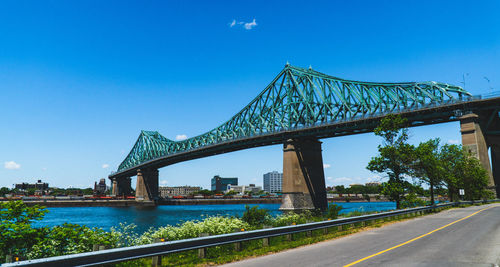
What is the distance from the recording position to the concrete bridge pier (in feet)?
550

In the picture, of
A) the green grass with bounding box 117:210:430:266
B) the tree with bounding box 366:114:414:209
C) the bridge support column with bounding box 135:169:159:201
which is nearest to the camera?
the green grass with bounding box 117:210:430:266

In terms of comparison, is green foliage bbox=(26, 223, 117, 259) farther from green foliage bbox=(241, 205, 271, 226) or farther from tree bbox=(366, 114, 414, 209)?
tree bbox=(366, 114, 414, 209)

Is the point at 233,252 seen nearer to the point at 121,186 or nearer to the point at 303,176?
the point at 303,176

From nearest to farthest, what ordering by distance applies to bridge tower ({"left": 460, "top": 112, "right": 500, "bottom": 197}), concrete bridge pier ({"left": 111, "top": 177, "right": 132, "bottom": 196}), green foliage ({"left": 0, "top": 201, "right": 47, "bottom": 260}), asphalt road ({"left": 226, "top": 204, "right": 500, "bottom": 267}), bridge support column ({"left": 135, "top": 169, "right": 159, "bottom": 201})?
asphalt road ({"left": 226, "top": 204, "right": 500, "bottom": 267})
green foliage ({"left": 0, "top": 201, "right": 47, "bottom": 260})
bridge tower ({"left": 460, "top": 112, "right": 500, "bottom": 197})
bridge support column ({"left": 135, "top": 169, "right": 159, "bottom": 201})
concrete bridge pier ({"left": 111, "top": 177, "right": 132, "bottom": 196})

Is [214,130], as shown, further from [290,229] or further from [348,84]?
[290,229]

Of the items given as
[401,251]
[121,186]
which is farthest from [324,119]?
[121,186]

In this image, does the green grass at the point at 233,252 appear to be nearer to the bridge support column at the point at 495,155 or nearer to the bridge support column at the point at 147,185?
the bridge support column at the point at 495,155

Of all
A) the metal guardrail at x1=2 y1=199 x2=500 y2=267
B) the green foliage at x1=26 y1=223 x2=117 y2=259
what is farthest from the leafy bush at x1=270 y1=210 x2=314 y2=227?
the green foliage at x1=26 y1=223 x2=117 y2=259

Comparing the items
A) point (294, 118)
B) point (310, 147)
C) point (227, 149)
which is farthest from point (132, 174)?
point (310, 147)

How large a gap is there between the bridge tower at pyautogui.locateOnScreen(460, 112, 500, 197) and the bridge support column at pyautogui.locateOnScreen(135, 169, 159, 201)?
4143 inches

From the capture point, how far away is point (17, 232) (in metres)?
11.0

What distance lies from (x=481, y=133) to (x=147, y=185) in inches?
4334

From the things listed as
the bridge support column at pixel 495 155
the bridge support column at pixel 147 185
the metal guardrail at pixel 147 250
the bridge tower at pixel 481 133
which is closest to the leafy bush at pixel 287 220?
the metal guardrail at pixel 147 250

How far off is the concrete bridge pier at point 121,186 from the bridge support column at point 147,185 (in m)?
38.1
